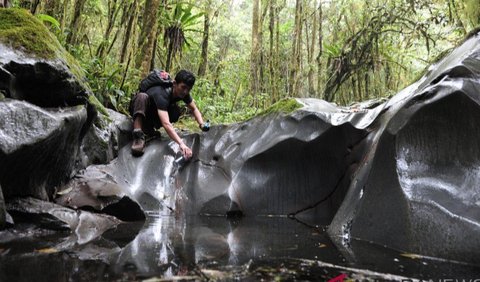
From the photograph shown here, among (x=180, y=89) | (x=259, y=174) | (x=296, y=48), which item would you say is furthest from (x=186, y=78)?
(x=296, y=48)

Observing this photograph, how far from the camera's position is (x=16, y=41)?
13.4 feet

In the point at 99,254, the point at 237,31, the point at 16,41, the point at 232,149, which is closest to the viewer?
the point at 99,254

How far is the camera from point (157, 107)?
228 inches

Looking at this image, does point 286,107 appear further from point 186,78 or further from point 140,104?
point 140,104

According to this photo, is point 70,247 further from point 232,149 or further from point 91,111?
point 232,149

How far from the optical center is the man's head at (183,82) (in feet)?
19.0

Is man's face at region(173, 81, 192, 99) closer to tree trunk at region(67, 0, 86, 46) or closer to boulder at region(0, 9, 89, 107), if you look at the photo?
boulder at region(0, 9, 89, 107)

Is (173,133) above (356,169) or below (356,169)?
above

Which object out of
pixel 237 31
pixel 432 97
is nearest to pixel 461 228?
pixel 432 97

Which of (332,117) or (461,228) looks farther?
(332,117)

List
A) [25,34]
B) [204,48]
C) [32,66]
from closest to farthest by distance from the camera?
[32,66] → [25,34] → [204,48]

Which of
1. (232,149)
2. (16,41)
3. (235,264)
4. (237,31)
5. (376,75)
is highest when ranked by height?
(237,31)

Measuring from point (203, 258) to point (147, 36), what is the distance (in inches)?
257

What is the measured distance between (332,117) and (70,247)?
3.76m
